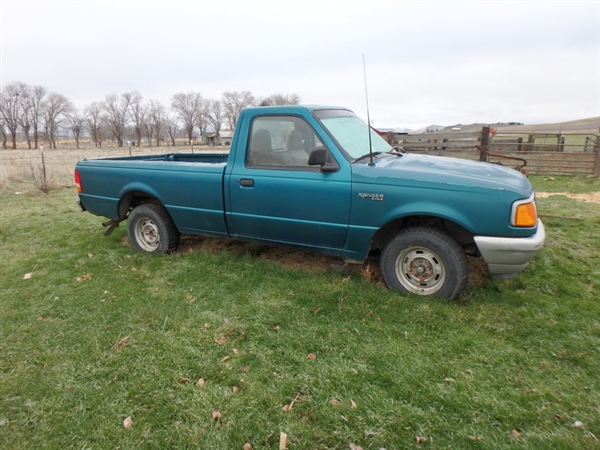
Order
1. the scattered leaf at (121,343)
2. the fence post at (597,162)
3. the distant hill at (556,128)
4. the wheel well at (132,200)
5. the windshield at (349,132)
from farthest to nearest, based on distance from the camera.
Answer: the distant hill at (556,128) < the fence post at (597,162) < the wheel well at (132,200) < the windshield at (349,132) < the scattered leaf at (121,343)

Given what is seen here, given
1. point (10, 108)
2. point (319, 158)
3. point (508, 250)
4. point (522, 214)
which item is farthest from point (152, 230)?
point (10, 108)

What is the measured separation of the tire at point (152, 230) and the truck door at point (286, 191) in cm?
111

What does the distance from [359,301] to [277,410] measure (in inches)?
59.7

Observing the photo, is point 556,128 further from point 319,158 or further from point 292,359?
point 292,359

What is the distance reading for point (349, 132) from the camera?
4.20 metres

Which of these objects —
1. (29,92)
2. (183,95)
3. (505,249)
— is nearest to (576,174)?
(505,249)

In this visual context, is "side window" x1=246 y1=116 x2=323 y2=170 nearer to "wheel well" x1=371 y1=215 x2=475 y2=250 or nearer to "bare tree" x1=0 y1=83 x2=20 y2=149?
"wheel well" x1=371 y1=215 x2=475 y2=250

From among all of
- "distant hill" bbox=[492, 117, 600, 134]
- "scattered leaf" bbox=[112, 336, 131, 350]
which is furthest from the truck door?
"distant hill" bbox=[492, 117, 600, 134]

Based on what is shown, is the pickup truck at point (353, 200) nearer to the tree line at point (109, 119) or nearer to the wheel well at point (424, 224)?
the wheel well at point (424, 224)

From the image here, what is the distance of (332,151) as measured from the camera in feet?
12.3

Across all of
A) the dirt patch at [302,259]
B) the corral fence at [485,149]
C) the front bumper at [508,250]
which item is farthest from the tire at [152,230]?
the corral fence at [485,149]

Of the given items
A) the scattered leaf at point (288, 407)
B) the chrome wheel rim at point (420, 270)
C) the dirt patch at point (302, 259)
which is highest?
the chrome wheel rim at point (420, 270)

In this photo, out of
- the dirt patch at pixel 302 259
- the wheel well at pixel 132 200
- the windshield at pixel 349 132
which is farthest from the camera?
the wheel well at pixel 132 200

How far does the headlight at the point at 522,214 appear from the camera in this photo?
317 cm
